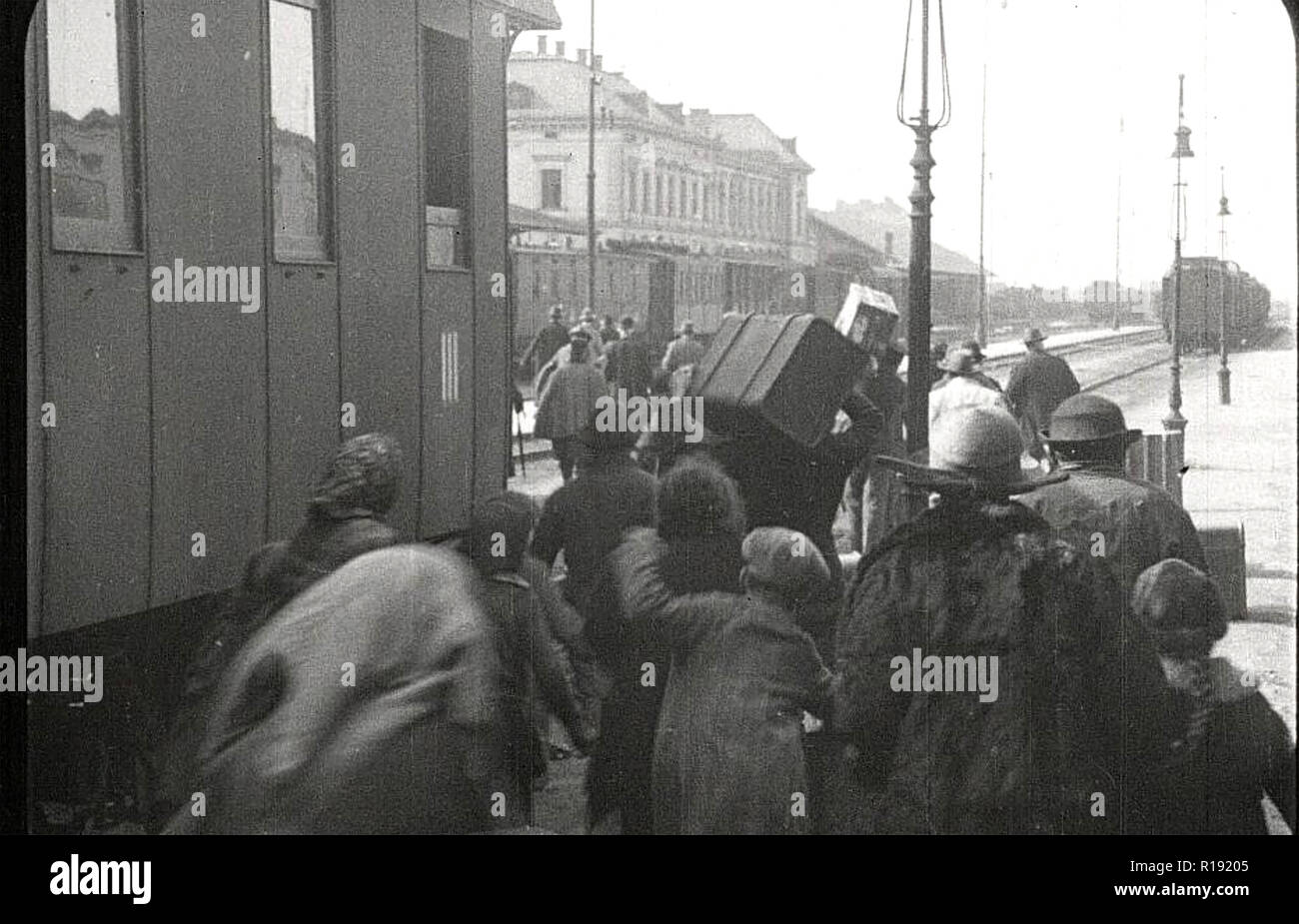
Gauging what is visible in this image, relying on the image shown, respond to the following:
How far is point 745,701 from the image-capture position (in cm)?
409

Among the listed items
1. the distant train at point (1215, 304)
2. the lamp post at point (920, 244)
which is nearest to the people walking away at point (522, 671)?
the lamp post at point (920, 244)

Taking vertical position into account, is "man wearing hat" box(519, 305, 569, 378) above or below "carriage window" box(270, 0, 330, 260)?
below

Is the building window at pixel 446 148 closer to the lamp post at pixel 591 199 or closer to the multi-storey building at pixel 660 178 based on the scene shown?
the multi-storey building at pixel 660 178

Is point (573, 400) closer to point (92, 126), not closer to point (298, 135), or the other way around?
point (298, 135)

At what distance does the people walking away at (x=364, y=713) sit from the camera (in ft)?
12.3

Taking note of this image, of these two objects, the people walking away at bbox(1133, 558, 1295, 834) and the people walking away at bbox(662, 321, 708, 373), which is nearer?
the people walking away at bbox(1133, 558, 1295, 834)

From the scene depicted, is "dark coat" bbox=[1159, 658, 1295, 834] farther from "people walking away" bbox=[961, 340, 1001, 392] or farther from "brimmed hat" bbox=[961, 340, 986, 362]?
"brimmed hat" bbox=[961, 340, 986, 362]

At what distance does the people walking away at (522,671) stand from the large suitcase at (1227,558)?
160 centimetres

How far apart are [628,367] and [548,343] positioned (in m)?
0.24

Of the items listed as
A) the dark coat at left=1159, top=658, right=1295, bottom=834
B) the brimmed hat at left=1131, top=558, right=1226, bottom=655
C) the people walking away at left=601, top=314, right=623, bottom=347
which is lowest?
the dark coat at left=1159, top=658, right=1295, bottom=834

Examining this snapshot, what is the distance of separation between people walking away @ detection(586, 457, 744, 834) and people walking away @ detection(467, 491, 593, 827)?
0.09 m

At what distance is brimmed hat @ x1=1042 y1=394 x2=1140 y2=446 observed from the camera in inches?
177

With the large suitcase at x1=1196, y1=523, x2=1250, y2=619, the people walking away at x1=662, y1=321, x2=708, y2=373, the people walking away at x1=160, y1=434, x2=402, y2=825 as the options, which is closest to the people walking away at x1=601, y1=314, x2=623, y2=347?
the people walking away at x1=662, y1=321, x2=708, y2=373
